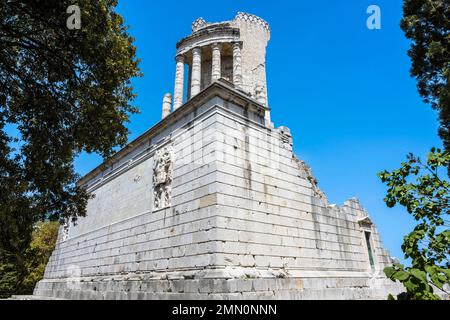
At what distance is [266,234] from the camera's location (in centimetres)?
1012

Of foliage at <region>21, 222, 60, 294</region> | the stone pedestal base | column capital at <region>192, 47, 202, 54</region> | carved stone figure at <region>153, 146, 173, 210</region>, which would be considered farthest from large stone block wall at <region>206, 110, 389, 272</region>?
foliage at <region>21, 222, 60, 294</region>

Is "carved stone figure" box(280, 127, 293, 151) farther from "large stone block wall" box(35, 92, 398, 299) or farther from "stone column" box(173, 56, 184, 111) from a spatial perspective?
"stone column" box(173, 56, 184, 111)

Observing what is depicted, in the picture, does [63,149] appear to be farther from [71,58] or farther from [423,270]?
[423,270]

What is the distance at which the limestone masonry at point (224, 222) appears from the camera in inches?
360

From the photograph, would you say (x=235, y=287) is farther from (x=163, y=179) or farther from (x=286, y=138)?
(x=286, y=138)

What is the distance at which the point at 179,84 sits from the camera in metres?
20.0

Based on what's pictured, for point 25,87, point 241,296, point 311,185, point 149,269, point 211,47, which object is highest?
point 211,47

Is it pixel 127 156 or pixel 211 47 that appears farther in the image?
pixel 211 47

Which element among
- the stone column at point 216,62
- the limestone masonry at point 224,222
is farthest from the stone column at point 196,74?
the limestone masonry at point 224,222

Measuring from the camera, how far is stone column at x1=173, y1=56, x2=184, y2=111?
19.4 meters

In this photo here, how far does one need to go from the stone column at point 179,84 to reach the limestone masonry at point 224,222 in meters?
3.14

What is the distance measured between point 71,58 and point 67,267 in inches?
584

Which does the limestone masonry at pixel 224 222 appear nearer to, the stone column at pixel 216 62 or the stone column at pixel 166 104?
the stone column at pixel 166 104
